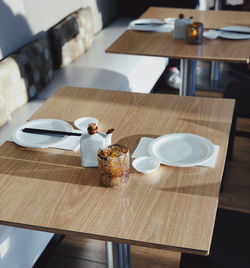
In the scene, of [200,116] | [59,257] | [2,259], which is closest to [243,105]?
[200,116]

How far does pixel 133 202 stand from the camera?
1.12 m

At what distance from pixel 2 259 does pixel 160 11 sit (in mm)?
1913

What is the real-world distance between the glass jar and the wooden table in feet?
3.44

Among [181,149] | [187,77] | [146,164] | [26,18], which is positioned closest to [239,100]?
[187,77]

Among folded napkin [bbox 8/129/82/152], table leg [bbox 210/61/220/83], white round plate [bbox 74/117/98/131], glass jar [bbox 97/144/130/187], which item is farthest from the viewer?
table leg [bbox 210/61/220/83]

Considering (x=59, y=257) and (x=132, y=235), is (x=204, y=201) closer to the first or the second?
(x=132, y=235)

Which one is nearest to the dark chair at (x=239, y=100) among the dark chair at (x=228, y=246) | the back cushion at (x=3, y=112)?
the dark chair at (x=228, y=246)

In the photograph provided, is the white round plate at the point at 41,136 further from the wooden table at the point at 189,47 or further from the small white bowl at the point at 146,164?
the wooden table at the point at 189,47

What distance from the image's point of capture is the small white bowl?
123 cm

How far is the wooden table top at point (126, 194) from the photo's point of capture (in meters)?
1.03

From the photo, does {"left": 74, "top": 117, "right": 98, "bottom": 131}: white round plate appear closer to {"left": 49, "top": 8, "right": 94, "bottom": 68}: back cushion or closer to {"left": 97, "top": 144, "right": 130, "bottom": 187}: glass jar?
{"left": 97, "top": 144, "right": 130, "bottom": 187}: glass jar

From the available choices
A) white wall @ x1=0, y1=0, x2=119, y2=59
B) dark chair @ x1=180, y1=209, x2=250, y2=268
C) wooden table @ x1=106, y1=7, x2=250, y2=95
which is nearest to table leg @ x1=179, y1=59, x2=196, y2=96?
wooden table @ x1=106, y1=7, x2=250, y2=95

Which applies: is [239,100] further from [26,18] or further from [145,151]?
[26,18]

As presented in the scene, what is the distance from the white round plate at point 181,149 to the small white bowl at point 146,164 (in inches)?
0.8
